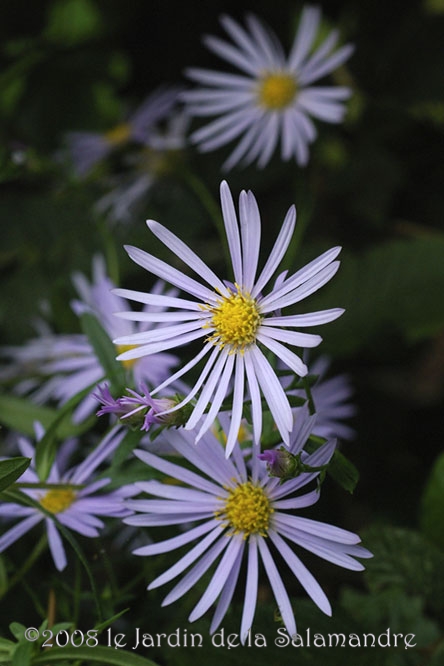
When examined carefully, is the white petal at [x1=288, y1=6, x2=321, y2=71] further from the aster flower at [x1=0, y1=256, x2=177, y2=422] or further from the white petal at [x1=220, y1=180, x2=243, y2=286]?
the white petal at [x1=220, y1=180, x2=243, y2=286]

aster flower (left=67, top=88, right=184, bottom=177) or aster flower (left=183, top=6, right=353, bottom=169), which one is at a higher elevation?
aster flower (left=67, top=88, right=184, bottom=177)

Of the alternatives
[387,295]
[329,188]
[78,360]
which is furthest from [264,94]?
[78,360]

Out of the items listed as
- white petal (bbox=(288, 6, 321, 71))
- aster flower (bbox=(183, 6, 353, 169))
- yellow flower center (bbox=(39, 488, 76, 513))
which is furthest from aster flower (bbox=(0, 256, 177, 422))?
white petal (bbox=(288, 6, 321, 71))

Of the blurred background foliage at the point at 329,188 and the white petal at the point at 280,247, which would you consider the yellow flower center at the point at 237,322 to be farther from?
the blurred background foliage at the point at 329,188

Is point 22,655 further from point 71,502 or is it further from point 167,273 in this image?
point 167,273

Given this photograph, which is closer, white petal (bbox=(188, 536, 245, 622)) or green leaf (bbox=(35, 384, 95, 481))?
white petal (bbox=(188, 536, 245, 622))

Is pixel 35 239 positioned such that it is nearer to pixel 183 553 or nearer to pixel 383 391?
pixel 383 391

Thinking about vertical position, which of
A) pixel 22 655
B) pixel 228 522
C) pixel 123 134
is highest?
pixel 123 134
